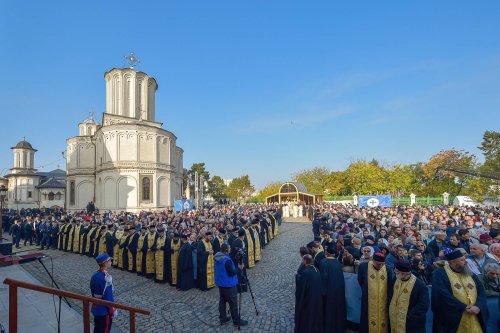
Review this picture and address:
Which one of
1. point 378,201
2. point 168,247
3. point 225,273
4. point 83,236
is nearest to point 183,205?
point 83,236

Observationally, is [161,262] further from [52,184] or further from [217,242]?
[52,184]

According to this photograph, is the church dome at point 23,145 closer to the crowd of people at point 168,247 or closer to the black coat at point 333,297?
the crowd of people at point 168,247

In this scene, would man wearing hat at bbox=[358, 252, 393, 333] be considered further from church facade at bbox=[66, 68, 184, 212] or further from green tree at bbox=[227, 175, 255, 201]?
green tree at bbox=[227, 175, 255, 201]

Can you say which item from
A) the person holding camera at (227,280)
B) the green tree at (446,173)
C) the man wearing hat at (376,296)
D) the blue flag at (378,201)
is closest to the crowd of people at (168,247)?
the person holding camera at (227,280)

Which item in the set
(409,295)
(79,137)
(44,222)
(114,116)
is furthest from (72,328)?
(79,137)

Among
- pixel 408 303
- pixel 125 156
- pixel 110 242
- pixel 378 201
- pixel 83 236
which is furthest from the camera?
pixel 125 156

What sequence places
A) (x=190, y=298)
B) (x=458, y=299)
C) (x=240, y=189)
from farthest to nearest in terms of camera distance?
1. (x=240, y=189)
2. (x=190, y=298)
3. (x=458, y=299)

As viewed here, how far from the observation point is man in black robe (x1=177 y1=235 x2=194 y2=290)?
9062mm

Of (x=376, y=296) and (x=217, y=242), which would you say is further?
(x=217, y=242)

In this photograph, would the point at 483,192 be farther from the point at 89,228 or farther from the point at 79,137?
the point at 79,137

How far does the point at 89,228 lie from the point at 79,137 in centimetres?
3302

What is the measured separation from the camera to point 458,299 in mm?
4094

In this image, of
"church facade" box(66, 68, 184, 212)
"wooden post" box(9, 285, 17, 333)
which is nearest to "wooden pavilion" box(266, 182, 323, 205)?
"church facade" box(66, 68, 184, 212)

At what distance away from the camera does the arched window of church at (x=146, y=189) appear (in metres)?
36.2
